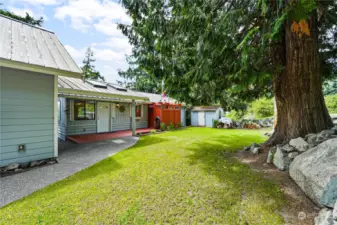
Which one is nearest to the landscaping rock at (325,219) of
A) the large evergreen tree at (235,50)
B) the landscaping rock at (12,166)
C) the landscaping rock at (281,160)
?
the landscaping rock at (281,160)

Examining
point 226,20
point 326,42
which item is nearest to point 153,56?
point 226,20

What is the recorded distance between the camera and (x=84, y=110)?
9.90 m

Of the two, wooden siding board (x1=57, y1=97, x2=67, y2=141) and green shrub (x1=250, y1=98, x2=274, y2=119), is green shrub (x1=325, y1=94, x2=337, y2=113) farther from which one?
wooden siding board (x1=57, y1=97, x2=67, y2=141)

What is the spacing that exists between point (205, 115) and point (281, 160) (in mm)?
12305

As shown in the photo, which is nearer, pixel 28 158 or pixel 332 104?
pixel 28 158

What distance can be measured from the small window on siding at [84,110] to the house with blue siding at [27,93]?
4820mm

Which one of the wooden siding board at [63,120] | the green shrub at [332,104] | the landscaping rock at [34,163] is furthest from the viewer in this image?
the green shrub at [332,104]

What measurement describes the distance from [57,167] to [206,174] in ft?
13.4

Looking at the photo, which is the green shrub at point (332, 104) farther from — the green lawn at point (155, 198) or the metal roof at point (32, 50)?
the metal roof at point (32, 50)

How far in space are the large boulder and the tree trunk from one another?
60.7 inches

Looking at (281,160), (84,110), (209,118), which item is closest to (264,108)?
(209,118)

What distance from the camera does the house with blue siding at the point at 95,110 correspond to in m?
8.53

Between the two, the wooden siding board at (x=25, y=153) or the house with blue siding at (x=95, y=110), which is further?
the house with blue siding at (x=95, y=110)

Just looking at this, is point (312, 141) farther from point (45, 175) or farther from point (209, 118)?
point (209, 118)
